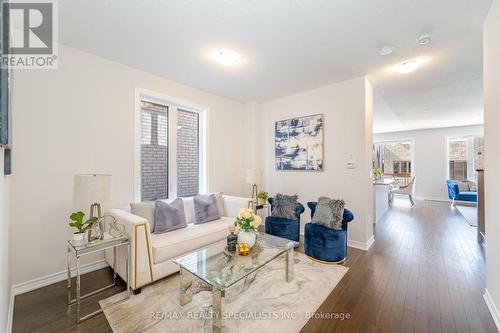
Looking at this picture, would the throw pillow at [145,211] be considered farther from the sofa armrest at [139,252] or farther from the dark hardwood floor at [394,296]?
the dark hardwood floor at [394,296]

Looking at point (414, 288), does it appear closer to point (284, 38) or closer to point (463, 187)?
point (284, 38)

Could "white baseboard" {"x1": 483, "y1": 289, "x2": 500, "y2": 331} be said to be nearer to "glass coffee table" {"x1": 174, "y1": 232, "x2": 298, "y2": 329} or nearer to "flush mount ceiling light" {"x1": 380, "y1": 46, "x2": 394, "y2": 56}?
"glass coffee table" {"x1": 174, "y1": 232, "x2": 298, "y2": 329}

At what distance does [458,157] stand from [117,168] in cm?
1005

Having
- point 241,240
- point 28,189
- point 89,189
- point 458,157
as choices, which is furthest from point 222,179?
point 458,157

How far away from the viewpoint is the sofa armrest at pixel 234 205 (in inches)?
131

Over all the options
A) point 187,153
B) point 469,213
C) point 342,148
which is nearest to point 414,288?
point 342,148

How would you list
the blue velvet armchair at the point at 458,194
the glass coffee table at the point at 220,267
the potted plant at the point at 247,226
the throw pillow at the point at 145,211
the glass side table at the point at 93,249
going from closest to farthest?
the glass coffee table at the point at 220,267, the glass side table at the point at 93,249, the potted plant at the point at 247,226, the throw pillow at the point at 145,211, the blue velvet armchair at the point at 458,194

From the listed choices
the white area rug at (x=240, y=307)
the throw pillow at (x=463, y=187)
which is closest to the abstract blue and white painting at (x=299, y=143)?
the white area rug at (x=240, y=307)

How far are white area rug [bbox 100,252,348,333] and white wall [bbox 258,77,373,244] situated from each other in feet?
4.39

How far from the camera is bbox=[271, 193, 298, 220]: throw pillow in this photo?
10.6 ft

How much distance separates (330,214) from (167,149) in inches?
106

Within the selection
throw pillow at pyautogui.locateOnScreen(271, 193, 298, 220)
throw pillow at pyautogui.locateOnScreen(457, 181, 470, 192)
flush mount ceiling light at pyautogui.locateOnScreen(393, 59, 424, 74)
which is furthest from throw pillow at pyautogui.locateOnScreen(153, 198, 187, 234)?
throw pillow at pyautogui.locateOnScreen(457, 181, 470, 192)
